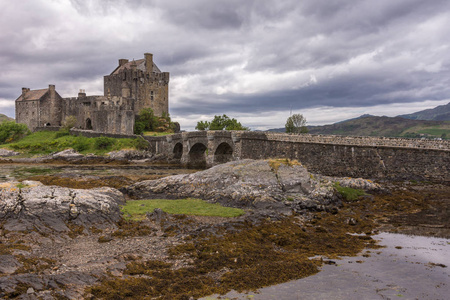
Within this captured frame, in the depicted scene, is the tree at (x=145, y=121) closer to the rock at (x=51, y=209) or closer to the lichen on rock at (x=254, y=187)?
the lichen on rock at (x=254, y=187)

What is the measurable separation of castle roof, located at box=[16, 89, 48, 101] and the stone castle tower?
1515 centimetres

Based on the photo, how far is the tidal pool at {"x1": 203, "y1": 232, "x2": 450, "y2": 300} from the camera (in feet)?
31.6

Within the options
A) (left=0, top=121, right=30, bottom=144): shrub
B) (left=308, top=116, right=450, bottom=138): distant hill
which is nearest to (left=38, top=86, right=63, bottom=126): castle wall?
A: (left=0, top=121, right=30, bottom=144): shrub

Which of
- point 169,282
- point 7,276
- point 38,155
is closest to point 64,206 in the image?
point 7,276

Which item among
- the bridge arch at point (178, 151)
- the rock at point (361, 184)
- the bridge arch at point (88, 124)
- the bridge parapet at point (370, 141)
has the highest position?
the bridge arch at point (88, 124)

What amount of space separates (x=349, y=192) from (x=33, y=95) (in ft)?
246

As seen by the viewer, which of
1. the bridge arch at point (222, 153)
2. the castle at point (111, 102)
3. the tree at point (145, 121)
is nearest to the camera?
the bridge arch at point (222, 153)

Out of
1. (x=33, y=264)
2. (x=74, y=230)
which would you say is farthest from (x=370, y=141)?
(x=33, y=264)

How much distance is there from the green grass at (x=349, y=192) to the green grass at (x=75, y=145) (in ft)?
134

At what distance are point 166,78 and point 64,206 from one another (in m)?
60.1

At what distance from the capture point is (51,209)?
599 inches

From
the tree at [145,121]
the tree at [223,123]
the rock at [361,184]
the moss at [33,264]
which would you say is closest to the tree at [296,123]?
the tree at [223,123]

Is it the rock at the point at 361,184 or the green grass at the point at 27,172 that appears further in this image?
the green grass at the point at 27,172

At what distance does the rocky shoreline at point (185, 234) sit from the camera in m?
10.1
